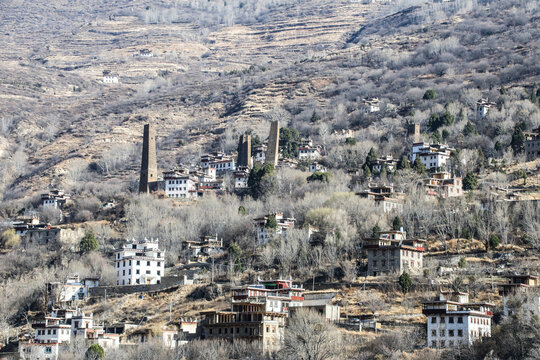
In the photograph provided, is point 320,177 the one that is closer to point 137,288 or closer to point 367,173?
point 367,173

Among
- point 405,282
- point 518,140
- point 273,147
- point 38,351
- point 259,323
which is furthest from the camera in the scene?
point 273,147

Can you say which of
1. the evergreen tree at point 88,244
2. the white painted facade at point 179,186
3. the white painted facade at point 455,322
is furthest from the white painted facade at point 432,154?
the white painted facade at point 455,322

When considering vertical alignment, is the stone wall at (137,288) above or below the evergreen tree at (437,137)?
below

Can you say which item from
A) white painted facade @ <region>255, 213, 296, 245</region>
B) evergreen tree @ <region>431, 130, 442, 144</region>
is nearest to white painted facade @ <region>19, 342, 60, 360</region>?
white painted facade @ <region>255, 213, 296, 245</region>

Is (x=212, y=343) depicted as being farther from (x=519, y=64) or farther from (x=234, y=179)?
(x=519, y=64)

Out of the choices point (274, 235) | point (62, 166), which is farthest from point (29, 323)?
point (62, 166)

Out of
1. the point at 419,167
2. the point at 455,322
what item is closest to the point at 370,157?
Answer: the point at 419,167

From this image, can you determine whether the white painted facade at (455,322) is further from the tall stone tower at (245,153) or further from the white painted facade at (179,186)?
the tall stone tower at (245,153)
